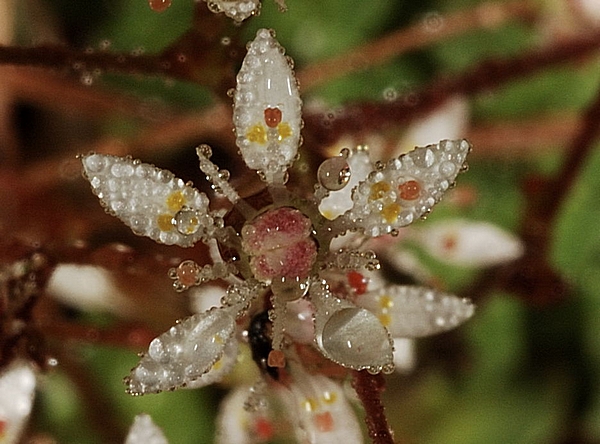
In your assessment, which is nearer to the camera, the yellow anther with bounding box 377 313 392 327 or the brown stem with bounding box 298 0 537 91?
the yellow anther with bounding box 377 313 392 327

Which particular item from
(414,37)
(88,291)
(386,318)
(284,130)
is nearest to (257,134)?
(284,130)

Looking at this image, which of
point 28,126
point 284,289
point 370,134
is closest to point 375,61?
point 370,134

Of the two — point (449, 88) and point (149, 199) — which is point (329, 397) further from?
point (449, 88)

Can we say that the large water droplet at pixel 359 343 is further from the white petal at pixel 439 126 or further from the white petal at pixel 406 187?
the white petal at pixel 439 126

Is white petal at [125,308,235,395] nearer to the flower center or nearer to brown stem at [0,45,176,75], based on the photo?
the flower center

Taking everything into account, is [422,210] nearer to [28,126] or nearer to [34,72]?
[34,72]

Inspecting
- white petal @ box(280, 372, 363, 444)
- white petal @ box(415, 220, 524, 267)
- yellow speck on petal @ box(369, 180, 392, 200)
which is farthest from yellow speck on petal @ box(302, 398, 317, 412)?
white petal @ box(415, 220, 524, 267)
